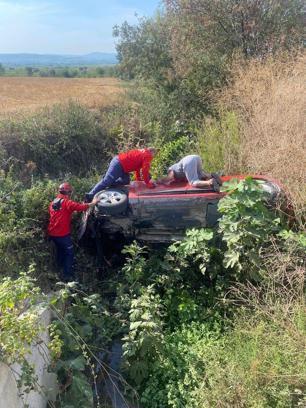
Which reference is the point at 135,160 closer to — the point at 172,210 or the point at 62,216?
the point at 172,210

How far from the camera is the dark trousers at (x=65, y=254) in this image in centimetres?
578

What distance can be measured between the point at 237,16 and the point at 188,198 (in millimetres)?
6892

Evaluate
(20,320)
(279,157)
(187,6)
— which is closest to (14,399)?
(20,320)

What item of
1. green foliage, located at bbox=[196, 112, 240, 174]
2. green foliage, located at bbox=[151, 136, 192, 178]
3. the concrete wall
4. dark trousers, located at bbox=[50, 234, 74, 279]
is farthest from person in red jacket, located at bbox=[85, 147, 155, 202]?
the concrete wall

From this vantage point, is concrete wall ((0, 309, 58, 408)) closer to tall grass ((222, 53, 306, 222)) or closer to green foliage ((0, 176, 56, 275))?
green foliage ((0, 176, 56, 275))

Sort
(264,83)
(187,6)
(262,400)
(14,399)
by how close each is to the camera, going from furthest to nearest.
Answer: (187,6), (264,83), (262,400), (14,399)

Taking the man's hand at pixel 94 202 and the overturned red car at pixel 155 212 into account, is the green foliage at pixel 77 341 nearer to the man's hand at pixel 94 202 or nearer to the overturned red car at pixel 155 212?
the overturned red car at pixel 155 212

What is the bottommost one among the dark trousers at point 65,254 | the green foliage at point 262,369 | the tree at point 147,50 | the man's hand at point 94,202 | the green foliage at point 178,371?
the green foliage at point 178,371

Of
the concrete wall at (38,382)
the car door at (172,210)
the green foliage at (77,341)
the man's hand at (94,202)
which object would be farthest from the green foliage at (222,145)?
the concrete wall at (38,382)

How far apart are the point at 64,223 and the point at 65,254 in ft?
1.65

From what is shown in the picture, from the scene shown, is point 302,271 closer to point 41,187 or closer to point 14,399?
point 14,399

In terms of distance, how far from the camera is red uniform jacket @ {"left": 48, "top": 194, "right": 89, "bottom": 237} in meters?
5.64

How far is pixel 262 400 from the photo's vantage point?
3.97 metres

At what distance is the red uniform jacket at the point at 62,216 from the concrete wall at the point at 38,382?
1.41 meters
